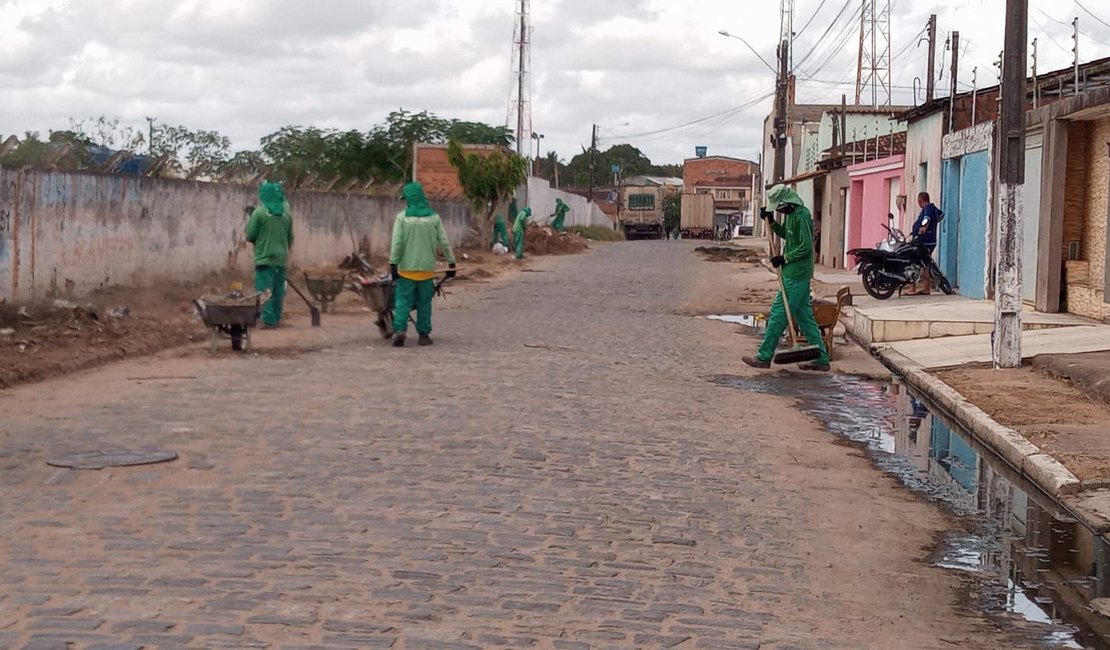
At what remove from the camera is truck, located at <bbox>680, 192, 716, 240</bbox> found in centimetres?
7400

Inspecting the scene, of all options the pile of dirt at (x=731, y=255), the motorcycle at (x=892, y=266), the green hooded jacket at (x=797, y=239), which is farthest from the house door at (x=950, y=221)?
the pile of dirt at (x=731, y=255)

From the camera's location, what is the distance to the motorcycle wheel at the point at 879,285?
22.1 metres

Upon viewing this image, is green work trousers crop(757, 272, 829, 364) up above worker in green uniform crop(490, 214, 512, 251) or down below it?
below

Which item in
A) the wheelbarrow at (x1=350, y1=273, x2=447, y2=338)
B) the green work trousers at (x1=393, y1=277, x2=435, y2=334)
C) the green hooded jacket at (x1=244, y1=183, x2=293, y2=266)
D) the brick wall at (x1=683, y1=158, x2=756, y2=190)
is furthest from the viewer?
the brick wall at (x1=683, y1=158, x2=756, y2=190)

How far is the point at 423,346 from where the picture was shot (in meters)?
14.9

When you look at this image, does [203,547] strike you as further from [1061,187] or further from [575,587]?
[1061,187]

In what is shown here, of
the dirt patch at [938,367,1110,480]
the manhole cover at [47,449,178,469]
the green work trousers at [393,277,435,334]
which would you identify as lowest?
the manhole cover at [47,449,178,469]

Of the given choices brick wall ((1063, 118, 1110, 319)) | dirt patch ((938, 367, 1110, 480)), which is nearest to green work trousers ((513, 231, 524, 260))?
brick wall ((1063, 118, 1110, 319))

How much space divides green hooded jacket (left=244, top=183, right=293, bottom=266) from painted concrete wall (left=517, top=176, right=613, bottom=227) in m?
35.1

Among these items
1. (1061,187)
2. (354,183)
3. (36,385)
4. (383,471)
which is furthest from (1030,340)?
(354,183)

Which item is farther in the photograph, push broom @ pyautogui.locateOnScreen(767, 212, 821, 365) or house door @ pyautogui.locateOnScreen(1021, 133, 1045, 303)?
house door @ pyautogui.locateOnScreen(1021, 133, 1045, 303)

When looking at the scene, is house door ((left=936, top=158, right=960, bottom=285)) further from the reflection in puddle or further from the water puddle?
the water puddle

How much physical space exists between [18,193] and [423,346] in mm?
5070

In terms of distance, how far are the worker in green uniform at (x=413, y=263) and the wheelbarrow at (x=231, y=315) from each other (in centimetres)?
155
